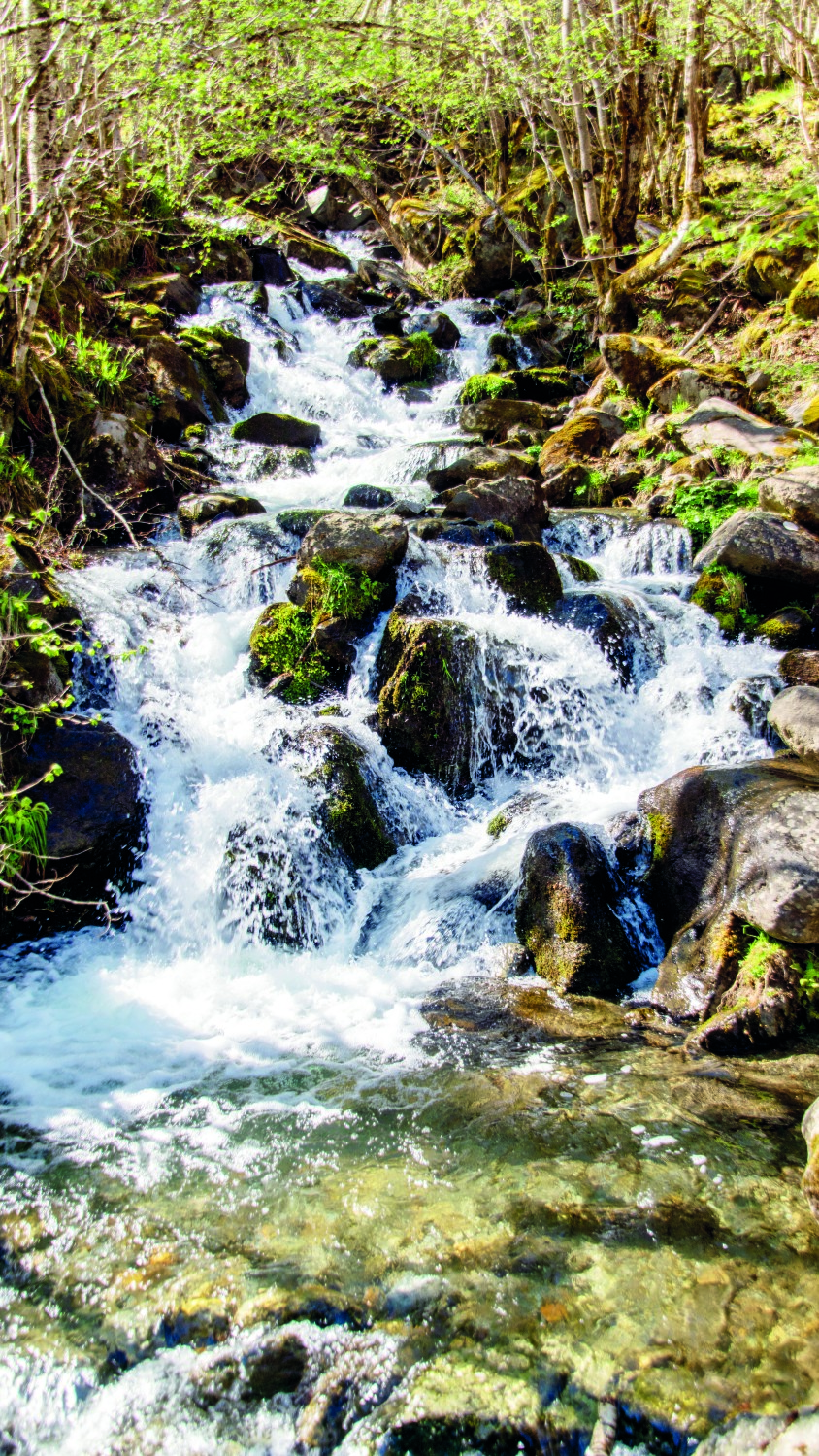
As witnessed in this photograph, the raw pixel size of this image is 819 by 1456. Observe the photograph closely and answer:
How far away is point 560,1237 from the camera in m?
2.86

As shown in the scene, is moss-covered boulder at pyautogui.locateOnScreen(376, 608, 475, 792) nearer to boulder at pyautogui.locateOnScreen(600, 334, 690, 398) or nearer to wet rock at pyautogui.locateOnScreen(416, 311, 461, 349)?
boulder at pyautogui.locateOnScreen(600, 334, 690, 398)

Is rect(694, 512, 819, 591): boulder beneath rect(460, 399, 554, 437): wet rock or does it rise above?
beneath

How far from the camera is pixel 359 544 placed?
333 inches

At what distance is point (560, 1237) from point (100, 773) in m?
4.70

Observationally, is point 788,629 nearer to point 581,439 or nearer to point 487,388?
point 581,439

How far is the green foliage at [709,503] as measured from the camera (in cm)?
976

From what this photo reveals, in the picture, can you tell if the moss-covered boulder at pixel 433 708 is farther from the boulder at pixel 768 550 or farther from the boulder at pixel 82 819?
the boulder at pixel 768 550

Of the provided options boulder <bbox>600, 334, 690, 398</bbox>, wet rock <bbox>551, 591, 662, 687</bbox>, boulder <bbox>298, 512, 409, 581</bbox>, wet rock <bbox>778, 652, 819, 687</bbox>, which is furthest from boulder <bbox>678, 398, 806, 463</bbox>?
boulder <bbox>298, 512, 409, 581</bbox>

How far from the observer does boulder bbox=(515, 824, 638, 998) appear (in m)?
4.95

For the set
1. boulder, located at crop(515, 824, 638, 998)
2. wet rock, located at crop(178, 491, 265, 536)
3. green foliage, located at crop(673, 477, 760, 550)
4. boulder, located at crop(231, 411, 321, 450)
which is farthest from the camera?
boulder, located at crop(231, 411, 321, 450)

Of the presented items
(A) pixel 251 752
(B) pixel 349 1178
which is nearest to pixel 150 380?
(A) pixel 251 752

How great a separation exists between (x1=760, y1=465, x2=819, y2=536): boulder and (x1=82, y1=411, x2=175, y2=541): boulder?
7.49m

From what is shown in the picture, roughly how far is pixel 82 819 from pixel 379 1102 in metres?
3.27

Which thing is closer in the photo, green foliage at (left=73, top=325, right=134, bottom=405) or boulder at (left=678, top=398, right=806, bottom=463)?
boulder at (left=678, top=398, right=806, bottom=463)
